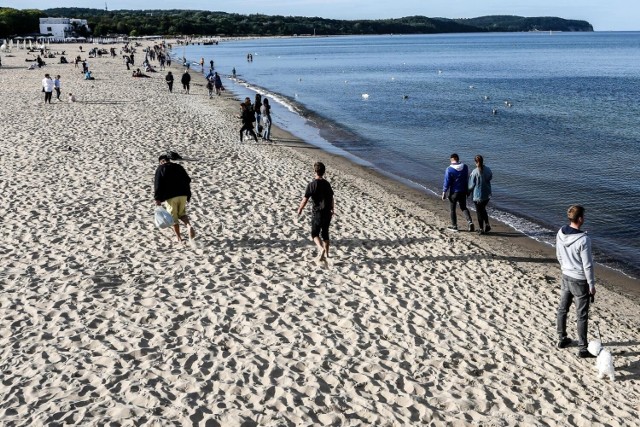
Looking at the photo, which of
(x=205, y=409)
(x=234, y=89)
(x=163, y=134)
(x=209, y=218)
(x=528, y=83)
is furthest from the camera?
(x=528, y=83)

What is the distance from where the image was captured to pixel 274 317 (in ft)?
25.5

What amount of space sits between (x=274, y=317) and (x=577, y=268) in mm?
3822

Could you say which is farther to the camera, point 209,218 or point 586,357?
point 209,218

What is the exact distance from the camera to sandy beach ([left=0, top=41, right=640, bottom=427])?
597 centimetres

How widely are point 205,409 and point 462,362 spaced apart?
10.1 feet

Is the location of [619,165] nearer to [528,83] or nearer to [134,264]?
[134,264]

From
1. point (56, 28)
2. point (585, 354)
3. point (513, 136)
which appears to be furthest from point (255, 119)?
point (56, 28)

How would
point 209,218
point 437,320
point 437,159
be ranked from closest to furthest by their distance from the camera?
point 437,320, point 209,218, point 437,159

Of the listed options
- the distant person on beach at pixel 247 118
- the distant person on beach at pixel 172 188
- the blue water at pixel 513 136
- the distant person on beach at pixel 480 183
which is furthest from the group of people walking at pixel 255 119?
the distant person on beach at pixel 172 188

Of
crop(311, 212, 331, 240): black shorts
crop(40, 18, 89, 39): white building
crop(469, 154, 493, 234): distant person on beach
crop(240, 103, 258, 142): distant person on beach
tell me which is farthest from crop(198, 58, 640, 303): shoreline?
crop(40, 18, 89, 39): white building

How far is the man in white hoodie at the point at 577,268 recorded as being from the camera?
6.77m

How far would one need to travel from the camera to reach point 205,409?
18.8ft

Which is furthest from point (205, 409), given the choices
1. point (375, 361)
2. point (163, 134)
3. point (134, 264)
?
point (163, 134)

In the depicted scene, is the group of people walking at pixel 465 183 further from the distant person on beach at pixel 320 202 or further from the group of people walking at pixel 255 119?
the group of people walking at pixel 255 119
